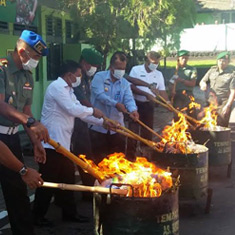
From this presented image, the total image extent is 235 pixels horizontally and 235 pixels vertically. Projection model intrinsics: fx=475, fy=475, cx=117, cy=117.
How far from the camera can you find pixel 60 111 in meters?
5.55

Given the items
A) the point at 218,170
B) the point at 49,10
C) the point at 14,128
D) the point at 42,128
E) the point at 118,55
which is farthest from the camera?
the point at 49,10

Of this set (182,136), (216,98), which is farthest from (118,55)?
(216,98)

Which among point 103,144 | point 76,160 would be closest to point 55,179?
point 76,160

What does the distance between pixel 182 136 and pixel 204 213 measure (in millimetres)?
1082

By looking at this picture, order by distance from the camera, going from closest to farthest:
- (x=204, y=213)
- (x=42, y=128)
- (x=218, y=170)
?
(x=42, y=128)
(x=204, y=213)
(x=218, y=170)

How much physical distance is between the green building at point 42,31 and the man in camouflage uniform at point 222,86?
458 centimetres

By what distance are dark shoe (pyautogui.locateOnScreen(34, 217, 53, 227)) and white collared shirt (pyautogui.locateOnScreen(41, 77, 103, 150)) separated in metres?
0.88

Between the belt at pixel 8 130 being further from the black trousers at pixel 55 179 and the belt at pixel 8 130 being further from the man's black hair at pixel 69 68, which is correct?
the man's black hair at pixel 69 68

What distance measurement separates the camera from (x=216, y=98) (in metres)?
10.0

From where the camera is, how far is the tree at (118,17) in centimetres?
1129

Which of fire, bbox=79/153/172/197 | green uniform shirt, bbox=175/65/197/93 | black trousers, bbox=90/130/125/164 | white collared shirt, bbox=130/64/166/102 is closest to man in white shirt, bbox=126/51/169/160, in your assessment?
white collared shirt, bbox=130/64/166/102

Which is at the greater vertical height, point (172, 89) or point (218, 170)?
point (172, 89)

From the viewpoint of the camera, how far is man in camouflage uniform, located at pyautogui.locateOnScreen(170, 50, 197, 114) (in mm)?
9945

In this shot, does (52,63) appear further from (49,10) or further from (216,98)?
(216,98)
